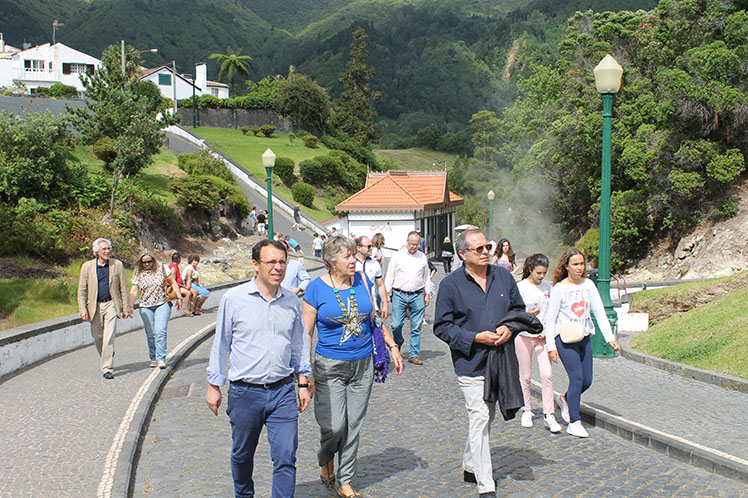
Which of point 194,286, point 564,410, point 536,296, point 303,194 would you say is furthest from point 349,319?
point 303,194

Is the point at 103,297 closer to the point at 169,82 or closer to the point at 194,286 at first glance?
the point at 194,286

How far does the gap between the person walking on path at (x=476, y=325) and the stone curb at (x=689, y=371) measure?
14.1 ft

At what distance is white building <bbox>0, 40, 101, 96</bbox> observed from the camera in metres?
80.5

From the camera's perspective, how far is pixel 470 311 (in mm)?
5465

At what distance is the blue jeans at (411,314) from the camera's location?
10.8 metres

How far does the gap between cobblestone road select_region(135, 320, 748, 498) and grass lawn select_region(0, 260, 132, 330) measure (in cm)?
619

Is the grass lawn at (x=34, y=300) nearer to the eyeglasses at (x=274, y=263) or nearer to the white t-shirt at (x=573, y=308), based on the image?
the white t-shirt at (x=573, y=308)

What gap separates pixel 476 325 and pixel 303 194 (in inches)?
2061

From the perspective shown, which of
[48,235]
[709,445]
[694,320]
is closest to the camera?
[709,445]

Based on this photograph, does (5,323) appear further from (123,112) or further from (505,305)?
(123,112)

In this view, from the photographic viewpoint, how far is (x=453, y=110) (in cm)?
17125

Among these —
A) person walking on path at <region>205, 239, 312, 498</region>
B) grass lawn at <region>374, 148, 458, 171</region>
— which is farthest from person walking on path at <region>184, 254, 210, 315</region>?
grass lawn at <region>374, 148, 458, 171</region>

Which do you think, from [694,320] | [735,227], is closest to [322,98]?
[735,227]

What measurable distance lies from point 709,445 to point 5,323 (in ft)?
36.5
